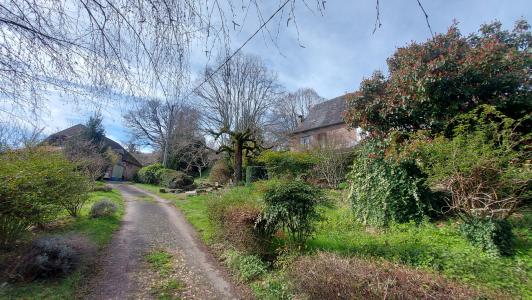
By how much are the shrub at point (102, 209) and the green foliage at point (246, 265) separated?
650cm

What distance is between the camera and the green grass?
436cm

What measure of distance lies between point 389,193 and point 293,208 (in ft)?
11.7

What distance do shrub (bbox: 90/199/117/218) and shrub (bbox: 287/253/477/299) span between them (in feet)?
30.5

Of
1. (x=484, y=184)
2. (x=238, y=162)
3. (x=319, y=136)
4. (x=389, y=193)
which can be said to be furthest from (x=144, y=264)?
(x=319, y=136)

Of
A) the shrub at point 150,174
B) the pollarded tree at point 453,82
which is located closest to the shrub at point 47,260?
the pollarded tree at point 453,82

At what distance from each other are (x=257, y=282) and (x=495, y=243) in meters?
4.57

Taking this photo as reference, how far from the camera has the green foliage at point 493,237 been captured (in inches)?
208

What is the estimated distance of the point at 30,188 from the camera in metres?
5.93

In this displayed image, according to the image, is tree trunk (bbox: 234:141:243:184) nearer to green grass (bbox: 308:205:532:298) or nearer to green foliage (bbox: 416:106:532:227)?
green grass (bbox: 308:205:532:298)

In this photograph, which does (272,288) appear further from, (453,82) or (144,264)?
(453,82)

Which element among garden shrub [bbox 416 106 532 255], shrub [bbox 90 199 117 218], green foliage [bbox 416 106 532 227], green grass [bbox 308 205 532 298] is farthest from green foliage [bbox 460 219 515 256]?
shrub [bbox 90 199 117 218]

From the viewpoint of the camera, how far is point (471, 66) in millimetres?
8219

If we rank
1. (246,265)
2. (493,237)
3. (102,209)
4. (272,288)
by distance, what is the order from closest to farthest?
(272,288) < (493,237) < (246,265) < (102,209)

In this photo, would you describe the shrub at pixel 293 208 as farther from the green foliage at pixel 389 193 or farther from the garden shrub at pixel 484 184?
the garden shrub at pixel 484 184
